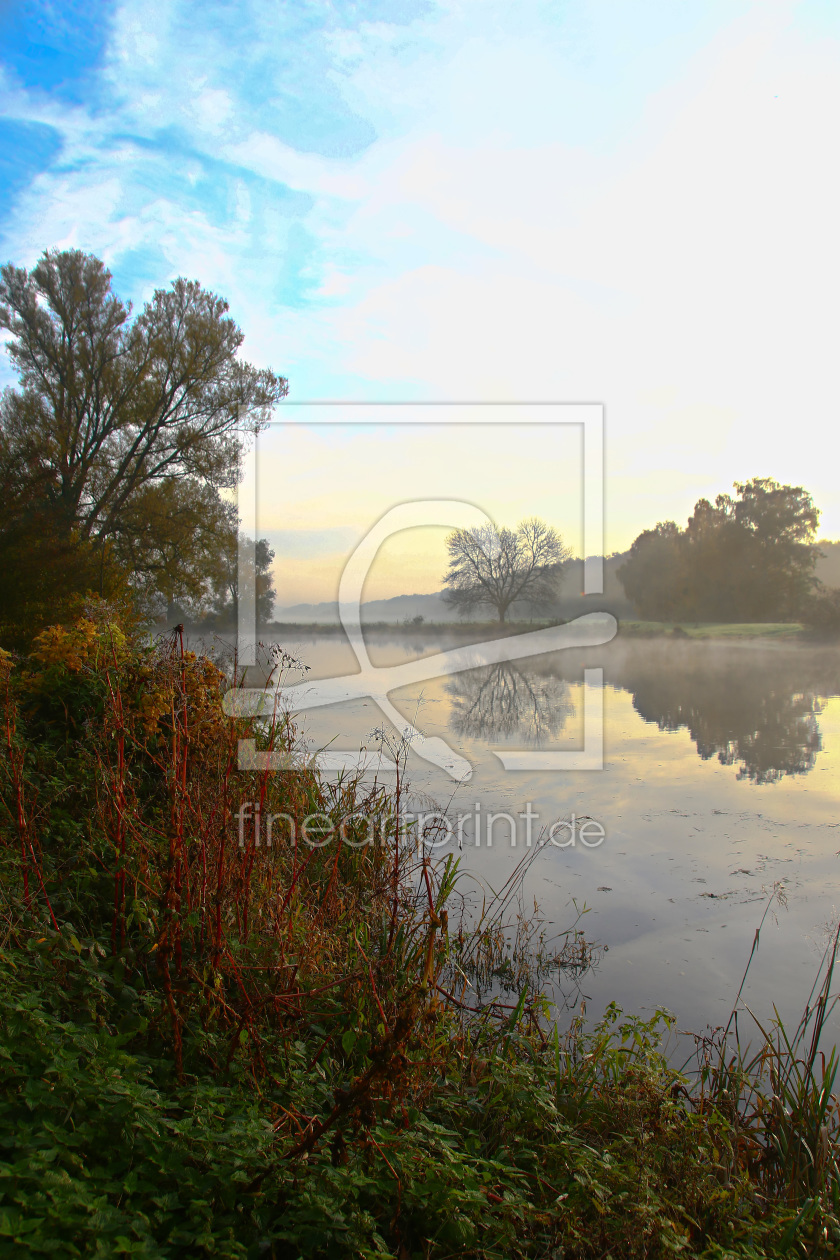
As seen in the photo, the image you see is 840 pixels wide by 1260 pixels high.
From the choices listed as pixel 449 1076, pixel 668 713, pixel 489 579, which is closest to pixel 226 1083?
pixel 449 1076

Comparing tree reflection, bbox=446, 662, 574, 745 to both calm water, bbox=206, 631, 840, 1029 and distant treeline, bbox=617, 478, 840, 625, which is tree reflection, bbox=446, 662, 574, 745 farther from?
distant treeline, bbox=617, 478, 840, 625

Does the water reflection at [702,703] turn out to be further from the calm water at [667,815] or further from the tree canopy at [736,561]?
the tree canopy at [736,561]

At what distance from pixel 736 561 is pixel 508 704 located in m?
22.5

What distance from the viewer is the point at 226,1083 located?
2420 millimetres

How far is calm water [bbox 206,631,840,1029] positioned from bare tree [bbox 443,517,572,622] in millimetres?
2242

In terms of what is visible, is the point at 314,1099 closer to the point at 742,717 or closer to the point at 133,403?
the point at 742,717

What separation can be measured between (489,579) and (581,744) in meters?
7.17

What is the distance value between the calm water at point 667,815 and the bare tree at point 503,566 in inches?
88.2

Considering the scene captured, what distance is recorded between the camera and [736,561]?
106 ft

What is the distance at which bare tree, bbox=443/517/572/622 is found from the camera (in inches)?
618

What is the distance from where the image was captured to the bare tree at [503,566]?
15703mm

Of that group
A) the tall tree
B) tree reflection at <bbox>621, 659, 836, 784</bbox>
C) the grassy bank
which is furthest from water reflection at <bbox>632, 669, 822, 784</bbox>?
the tall tree

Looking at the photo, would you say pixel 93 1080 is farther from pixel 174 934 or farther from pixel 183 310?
pixel 183 310

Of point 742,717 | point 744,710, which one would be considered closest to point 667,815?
point 742,717
